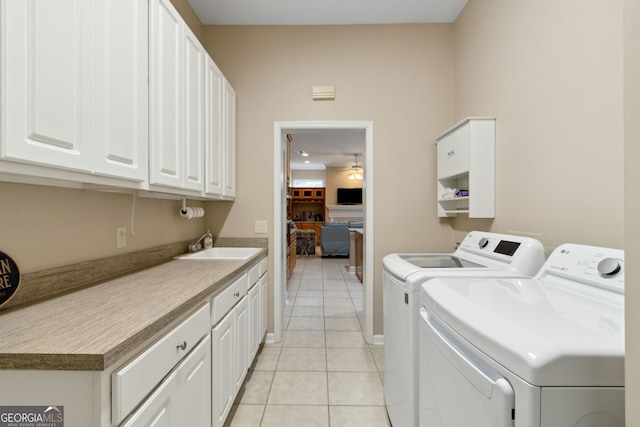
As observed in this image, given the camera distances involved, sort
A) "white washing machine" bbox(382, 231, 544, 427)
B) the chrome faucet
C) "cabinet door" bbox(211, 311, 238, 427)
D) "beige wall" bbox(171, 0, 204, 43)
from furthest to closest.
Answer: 1. the chrome faucet
2. "beige wall" bbox(171, 0, 204, 43)
3. "cabinet door" bbox(211, 311, 238, 427)
4. "white washing machine" bbox(382, 231, 544, 427)

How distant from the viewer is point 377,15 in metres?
2.58

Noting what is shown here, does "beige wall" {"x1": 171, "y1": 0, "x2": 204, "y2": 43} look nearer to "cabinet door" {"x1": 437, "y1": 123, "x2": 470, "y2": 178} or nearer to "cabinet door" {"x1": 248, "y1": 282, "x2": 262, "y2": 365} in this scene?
"cabinet door" {"x1": 248, "y1": 282, "x2": 262, "y2": 365}

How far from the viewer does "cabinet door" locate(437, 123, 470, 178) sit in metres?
2.11

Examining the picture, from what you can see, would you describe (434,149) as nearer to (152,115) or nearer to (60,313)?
(152,115)

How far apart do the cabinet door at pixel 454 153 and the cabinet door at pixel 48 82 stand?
2.17 metres

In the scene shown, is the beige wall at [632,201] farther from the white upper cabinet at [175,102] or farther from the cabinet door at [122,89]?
the white upper cabinet at [175,102]

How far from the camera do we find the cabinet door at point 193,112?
5.82 feet

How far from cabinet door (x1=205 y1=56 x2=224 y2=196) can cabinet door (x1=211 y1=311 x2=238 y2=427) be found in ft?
3.26

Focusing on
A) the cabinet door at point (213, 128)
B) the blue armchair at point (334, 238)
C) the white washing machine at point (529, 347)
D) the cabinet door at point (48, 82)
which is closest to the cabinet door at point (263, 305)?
the cabinet door at point (213, 128)

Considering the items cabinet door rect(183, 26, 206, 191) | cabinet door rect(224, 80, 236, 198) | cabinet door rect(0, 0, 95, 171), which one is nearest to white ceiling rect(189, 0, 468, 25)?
cabinet door rect(224, 80, 236, 198)

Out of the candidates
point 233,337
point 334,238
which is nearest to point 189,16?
point 233,337

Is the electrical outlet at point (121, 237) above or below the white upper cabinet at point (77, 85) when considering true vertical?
below

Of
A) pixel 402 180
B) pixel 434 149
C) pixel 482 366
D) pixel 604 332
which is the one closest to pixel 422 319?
pixel 482 366

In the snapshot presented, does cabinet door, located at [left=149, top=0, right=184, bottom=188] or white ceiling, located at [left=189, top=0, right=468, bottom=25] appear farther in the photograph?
white ceiling, located at [left=189, top=0, right=468, bottom=25]
